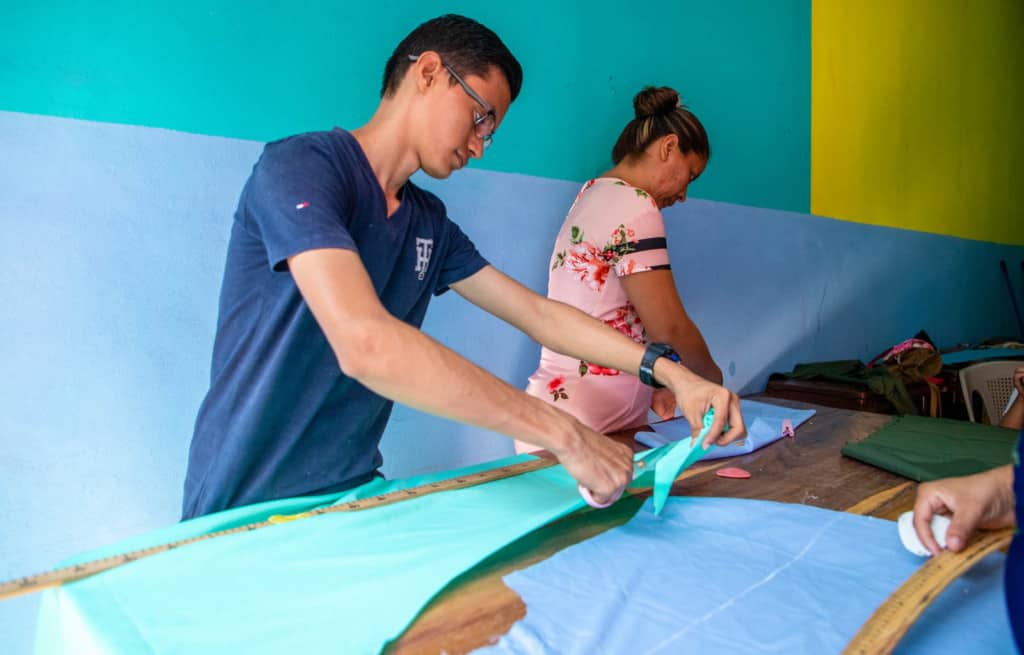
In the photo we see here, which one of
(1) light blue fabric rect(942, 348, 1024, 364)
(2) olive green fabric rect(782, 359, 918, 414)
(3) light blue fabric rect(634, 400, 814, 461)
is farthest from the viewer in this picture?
(1) light blue fabric rect(942, 348, 1024, 364)

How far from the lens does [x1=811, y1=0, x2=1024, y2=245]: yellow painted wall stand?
3791 millimetres

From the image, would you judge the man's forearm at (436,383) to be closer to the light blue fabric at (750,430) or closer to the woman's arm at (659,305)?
the light blue fabric at (750,430)

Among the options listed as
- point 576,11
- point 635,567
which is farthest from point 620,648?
point 576,11

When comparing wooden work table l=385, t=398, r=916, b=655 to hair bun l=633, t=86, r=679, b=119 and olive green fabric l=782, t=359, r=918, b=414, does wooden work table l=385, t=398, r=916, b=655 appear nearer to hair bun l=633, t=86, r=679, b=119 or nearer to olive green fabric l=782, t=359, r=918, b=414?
hair bun l=633, t=86, r=679, b=119

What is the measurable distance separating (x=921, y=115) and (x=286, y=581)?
505 centimetres

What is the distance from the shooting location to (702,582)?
96 cm

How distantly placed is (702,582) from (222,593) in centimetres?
61

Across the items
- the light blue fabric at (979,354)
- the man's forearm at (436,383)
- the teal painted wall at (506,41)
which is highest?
the teal painted wall at (506,41)

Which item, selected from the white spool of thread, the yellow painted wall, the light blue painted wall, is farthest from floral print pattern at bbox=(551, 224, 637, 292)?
the yellow painted wall

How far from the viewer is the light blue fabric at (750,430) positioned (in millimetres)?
1666

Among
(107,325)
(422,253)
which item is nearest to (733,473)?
(422,253)

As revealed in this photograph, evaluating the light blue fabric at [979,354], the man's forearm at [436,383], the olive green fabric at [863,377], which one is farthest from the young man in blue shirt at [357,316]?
the light blue fabric at [979,354]

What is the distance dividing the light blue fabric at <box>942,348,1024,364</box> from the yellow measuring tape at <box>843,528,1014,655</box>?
3.58 meters

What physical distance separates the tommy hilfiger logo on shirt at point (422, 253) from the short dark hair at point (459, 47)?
28 centimetres
